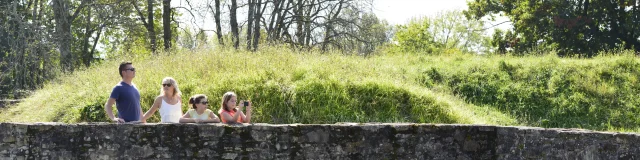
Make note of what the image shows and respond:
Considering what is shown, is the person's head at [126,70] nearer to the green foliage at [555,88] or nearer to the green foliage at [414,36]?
the green foliage at [555,88]

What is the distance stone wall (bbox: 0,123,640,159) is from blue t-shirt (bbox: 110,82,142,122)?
83 centimetres

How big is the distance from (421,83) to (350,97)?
4.02 m

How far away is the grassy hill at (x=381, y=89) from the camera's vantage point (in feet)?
36.7

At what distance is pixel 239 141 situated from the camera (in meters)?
6.17

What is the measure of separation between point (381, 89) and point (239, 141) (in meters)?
5.82

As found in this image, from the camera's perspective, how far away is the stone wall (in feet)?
20.2

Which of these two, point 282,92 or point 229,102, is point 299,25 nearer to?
point 282,92

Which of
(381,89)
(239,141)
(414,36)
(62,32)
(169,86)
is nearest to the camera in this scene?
(239,141)

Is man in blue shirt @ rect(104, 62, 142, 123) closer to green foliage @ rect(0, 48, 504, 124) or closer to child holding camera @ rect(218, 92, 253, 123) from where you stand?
child holding camera @ rect(218, 92, 253, 123)

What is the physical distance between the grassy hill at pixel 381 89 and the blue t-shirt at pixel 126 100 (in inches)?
132

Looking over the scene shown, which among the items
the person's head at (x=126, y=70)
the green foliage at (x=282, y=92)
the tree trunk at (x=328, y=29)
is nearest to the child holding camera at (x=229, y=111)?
the person's head at (x=126, y=70)

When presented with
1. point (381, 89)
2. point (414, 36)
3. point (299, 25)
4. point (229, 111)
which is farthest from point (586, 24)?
point (229, 111)

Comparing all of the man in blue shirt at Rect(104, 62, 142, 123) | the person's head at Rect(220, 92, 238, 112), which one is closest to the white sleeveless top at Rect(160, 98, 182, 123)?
the man in blue shirt at Rect(104, 62, 142, 123)

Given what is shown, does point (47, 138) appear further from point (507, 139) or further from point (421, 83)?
point (421, 83)
